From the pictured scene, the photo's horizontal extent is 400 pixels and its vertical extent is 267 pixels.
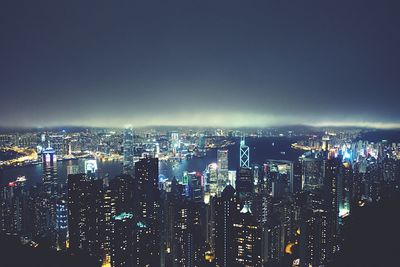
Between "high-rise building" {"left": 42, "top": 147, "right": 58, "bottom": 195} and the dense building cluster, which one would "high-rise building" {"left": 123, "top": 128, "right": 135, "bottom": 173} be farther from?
"high-rise building" {"left": 42, "top": 147, "right": 58, "bottom": 195}

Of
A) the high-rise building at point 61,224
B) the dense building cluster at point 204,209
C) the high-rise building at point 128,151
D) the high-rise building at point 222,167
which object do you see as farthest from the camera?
the high-rise building at point 222,167

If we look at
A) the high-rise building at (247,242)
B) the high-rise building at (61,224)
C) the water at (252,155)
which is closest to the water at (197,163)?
the water at (252,155)

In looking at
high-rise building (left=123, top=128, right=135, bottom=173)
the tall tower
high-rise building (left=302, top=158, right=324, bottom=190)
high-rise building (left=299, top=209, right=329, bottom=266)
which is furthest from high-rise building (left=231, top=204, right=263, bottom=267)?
the tall tower

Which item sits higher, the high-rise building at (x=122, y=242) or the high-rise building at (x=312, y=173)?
the high-rise building at (x=312, y=173)

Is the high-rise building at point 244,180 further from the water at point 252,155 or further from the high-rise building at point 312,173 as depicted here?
the high-rise building at point 312,173

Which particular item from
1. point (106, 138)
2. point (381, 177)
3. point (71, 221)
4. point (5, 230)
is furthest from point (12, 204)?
point (381, 177)

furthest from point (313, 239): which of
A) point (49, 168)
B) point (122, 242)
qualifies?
point (49, 168)

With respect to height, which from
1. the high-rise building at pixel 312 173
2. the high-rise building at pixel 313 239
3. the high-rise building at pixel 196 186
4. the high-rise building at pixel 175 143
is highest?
the high-rise building at pixel 175 143
